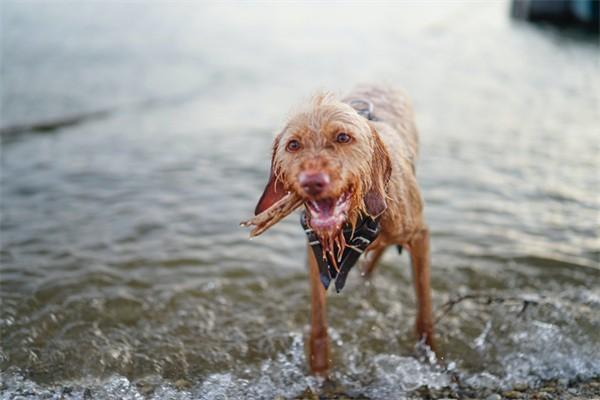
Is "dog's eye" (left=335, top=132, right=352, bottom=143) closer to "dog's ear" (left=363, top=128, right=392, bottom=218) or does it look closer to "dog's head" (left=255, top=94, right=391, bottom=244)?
"dog's head" (left=255, top=94, right=391, bottom=244)

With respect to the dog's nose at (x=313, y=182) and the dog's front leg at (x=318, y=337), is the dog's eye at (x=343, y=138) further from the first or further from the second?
the dog's front leg at (x=318, y=337)

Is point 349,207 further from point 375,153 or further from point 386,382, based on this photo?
point 386,382

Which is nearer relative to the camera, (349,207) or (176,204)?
(349,207)

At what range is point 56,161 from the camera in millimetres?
8789

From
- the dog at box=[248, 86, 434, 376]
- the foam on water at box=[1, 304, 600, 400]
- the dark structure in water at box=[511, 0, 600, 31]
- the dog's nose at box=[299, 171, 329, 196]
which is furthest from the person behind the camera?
the dark structure in water at box=[511, 0, 600, 31]

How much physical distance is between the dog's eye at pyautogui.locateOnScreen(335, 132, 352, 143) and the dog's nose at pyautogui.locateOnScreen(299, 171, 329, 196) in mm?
303

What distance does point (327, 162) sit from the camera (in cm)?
314

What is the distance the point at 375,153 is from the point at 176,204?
417 centimetres

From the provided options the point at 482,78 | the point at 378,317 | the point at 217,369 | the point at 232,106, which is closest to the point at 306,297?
the point at 378,317

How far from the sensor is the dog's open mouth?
10.6ft

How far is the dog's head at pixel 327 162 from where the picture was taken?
3.10m

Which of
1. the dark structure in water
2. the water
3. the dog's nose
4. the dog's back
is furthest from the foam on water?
the dark structure in water

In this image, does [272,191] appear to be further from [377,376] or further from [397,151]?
[377,376]

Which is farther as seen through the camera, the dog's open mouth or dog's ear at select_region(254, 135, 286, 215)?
dog's ear at select_region(254, 135, 286, 215)
